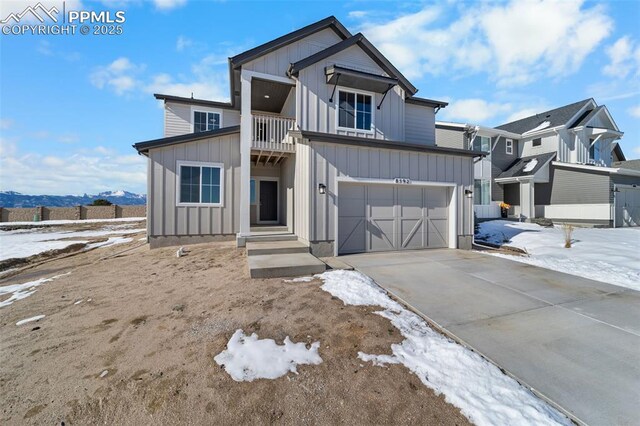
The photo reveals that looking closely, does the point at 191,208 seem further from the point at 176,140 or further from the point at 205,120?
the point at 205,120

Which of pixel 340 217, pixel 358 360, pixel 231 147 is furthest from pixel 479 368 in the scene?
pixel 231 147

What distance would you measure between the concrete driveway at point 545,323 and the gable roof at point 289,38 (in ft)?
25.7

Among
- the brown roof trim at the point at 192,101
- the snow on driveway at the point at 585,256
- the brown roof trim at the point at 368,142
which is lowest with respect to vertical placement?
the snow on driveway at the point at 585,256

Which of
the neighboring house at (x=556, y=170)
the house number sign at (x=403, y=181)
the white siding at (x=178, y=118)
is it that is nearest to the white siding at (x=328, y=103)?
the house number sign at (x=403, y=181)

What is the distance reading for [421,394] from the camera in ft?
7.68

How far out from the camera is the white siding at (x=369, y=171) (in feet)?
24.0

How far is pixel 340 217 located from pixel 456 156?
16.0 feet

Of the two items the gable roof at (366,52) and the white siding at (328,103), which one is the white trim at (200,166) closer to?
the white siding at (328,103)

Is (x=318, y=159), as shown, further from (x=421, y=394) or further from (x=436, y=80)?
(x=436, y=80)

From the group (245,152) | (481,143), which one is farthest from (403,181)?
(481,143)

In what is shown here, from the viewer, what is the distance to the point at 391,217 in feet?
27.7

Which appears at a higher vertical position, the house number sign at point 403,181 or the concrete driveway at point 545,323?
the house number sign at point 403,181

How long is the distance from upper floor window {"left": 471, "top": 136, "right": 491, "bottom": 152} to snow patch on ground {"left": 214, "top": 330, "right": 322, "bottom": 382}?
19.3 metres

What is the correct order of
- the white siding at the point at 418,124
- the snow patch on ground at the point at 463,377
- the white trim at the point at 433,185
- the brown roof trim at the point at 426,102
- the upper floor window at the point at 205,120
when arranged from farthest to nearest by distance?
1. the upper floor window at the point at 205,120
2. the white siding at the point at 418,124
3. the brown roof trim at the point at 426,102
4. the white trim at the point at 433,185
5. the snow patch on ground at the point at 463,377
